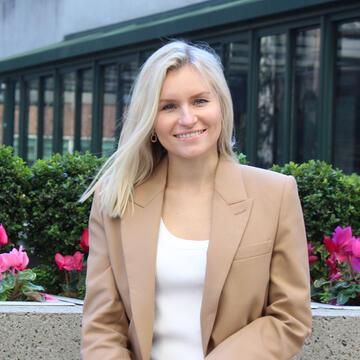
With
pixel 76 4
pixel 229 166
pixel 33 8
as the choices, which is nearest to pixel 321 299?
pixel 229 166

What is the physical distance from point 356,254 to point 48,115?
1226 cm

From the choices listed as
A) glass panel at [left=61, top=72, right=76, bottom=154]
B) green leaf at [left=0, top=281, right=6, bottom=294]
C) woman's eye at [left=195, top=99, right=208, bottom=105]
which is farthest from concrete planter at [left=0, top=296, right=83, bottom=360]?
glass panel at [left=61, top=72, right=76, bottom=154]

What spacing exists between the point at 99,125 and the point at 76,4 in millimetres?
2517

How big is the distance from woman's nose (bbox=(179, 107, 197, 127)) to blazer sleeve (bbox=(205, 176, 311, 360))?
46 centimetres

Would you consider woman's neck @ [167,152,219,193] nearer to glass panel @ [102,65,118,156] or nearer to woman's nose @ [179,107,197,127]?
woman's nose @ [179,107,197,127]

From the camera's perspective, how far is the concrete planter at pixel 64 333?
13.6ft

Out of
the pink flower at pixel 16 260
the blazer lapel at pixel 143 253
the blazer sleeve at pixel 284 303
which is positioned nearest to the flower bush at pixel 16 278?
the pink flower at pixel 16 260

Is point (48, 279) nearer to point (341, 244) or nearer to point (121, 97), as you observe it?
point (341, 244)

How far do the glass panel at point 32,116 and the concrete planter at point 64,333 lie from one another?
41.2 ft

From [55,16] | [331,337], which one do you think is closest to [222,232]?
[331,337]

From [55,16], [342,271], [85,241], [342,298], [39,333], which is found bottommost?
[39,333]

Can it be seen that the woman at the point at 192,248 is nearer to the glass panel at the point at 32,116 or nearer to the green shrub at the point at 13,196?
the green shrub at the point at 13,196

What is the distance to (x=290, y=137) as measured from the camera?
10250 millimetres

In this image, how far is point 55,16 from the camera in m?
15.8
